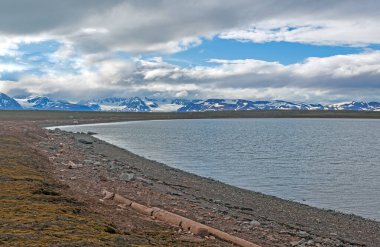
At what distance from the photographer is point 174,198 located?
67.6 feet

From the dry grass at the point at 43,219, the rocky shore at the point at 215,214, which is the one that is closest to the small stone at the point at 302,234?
the rocky shore at the point at 215,214

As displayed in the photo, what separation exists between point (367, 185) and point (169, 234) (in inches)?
975

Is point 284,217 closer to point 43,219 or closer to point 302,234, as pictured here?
point 302,234

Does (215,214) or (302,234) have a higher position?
(215,214)

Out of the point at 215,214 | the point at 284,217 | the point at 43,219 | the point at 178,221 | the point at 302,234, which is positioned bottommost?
the point at 284,217

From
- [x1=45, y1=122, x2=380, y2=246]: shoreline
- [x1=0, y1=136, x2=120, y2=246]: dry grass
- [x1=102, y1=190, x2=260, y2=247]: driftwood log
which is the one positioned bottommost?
[x1=45, y1=122, x2=380, y2=246]: shoreline

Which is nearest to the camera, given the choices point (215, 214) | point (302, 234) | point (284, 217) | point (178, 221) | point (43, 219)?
point (43, 219)

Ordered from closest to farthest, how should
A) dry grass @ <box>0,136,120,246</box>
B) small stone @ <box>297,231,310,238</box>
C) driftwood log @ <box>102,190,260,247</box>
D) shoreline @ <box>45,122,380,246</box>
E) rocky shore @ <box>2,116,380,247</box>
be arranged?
dry grass @ <box>0,136,120,246</box> → driftwood log @ <box>102,190,260,247</box> → rocky shore @ <box>2,116,380,247</box> → small stone @ <box>297,231,310,238</box> → shoreline @ <box>45,122,380,246</box>

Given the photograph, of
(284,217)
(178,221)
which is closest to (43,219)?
(178,221)

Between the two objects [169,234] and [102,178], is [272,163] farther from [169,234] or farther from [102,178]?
[169,234]

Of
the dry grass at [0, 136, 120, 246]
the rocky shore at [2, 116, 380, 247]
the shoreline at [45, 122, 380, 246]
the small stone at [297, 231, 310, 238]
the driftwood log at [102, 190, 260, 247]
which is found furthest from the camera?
the shoreline at [45, 122, 380, 246]

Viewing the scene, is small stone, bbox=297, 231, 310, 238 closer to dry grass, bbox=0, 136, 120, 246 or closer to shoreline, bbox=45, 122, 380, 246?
shoreline, bbox=45, 122, 380, 246

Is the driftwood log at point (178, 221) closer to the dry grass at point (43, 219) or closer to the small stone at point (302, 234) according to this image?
the dry grass at point (43, 219)

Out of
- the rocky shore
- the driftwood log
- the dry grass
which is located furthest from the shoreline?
the dry grass
